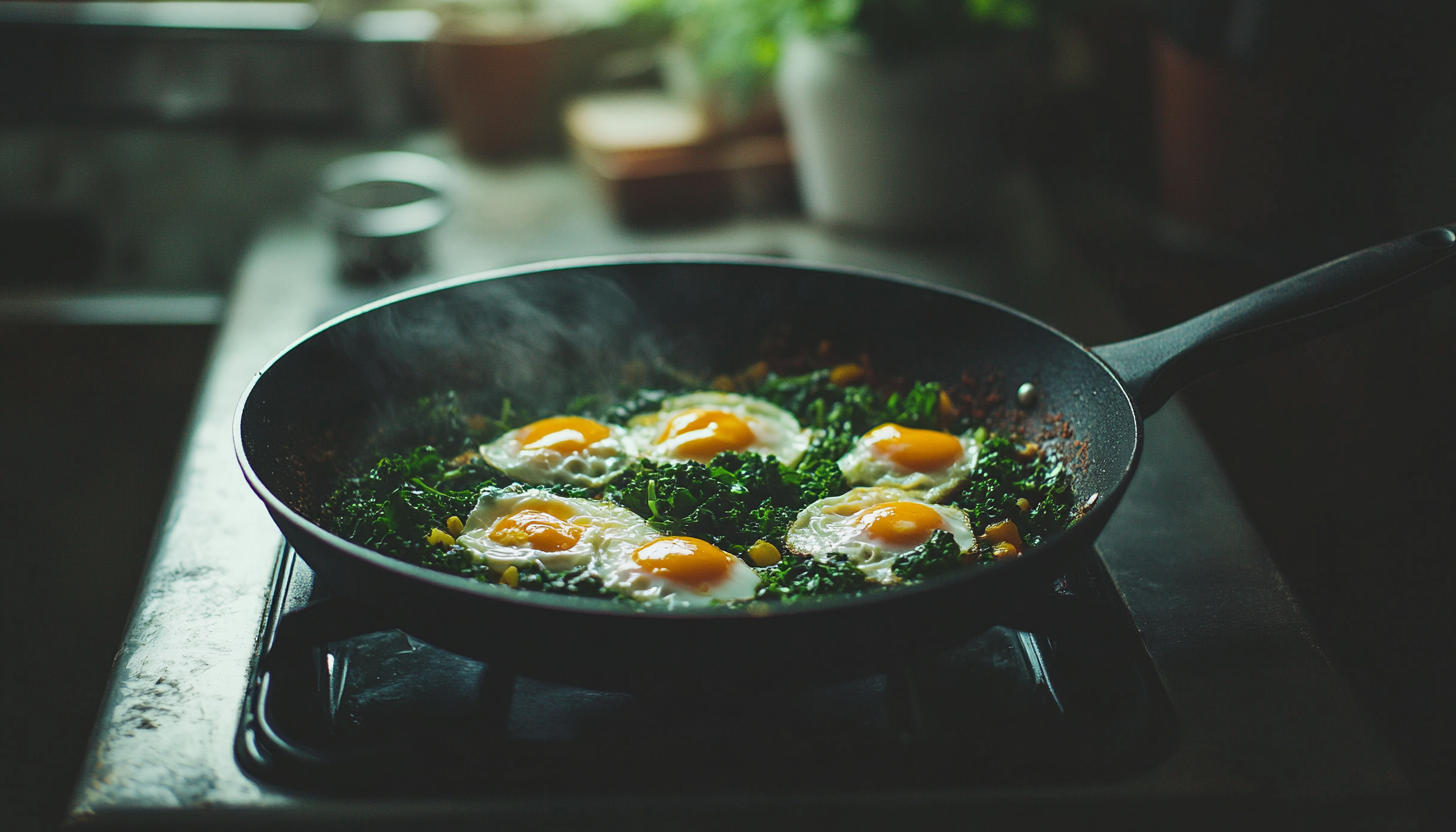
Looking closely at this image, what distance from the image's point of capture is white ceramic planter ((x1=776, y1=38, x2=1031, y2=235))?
2.21m

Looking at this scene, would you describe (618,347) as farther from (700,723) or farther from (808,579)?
(700,723)

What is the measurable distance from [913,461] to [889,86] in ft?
3.67

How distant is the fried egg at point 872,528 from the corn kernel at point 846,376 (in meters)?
0.29

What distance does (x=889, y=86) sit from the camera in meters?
2.21

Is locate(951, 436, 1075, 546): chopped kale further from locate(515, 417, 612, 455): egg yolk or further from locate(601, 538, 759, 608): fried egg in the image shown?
locate(515, 417, 612, 455): egg yolk

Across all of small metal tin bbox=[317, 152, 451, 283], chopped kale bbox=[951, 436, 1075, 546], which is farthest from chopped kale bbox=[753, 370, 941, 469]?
small metal tin bbox=[317, 152, 451, 283]

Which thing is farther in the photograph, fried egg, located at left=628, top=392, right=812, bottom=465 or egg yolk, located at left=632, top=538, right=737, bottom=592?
fried egg, located at left=628, top=392, right=812, bottom=465

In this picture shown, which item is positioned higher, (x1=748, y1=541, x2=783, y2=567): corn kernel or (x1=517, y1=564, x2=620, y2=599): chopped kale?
(x1=517, y1=564, x2=620, y2=599): chopped kale

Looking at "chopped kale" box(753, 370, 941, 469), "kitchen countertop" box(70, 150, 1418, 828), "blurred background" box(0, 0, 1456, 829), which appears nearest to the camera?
"kitchen countertop" box(70, 150, 1418, 828)

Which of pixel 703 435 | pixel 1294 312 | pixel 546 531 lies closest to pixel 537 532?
pixel 546 531

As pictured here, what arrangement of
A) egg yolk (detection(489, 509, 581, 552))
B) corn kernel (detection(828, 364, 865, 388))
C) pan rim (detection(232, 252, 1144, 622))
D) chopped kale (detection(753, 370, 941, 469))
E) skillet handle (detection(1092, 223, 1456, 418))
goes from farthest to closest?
corn kernel (detection(828, 364, 865, 388)), chopped kale (detection(753, 370, 941, 469)), egg yolk (detection(489, 509, 581, 552)), skillet handle (detection(1092, 223, 1456, 418)), pan rim (detection(232, 252, 1144, 622))

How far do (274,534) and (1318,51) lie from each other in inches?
87.5

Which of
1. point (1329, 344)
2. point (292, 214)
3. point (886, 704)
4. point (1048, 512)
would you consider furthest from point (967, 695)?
point (292, 214)

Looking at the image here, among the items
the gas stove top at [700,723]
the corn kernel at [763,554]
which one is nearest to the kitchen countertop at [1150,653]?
Answer: the gas stove top at [700,723]
